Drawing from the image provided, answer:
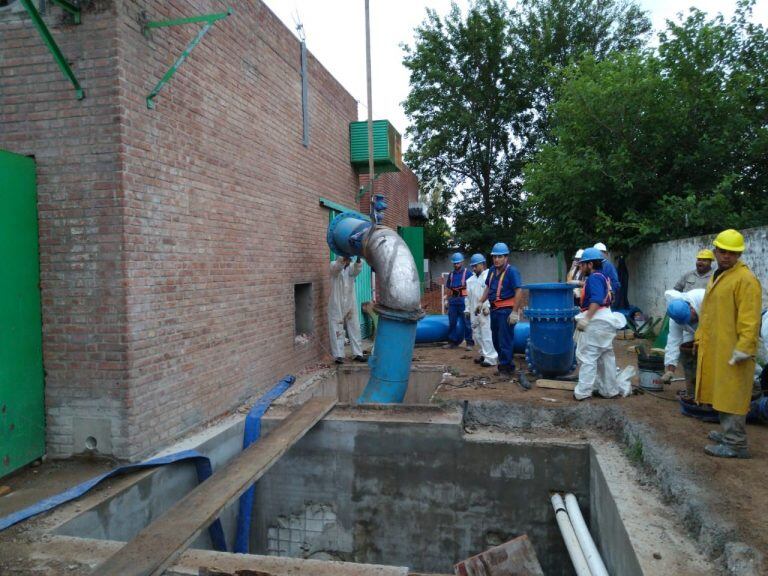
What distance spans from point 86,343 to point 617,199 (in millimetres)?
11670

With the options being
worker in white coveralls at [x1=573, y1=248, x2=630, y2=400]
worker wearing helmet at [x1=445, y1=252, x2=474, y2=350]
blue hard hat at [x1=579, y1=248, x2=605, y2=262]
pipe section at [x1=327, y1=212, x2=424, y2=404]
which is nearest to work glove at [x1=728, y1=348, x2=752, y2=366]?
worker in white coveralls at [x1=573, y1=248, x2=630, y2=400]

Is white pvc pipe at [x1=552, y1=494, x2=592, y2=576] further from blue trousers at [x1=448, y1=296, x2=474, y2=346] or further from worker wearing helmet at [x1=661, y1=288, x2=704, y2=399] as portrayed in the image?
blue trousers at [x1=448, y1=296, x2=474, y2=346]

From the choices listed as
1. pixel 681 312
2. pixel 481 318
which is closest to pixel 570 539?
pixel 681 312

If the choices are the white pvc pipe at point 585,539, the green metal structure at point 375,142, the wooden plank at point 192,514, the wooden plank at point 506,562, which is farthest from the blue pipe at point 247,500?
the green metal structure at point 375,142

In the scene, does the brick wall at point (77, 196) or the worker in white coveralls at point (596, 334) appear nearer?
the brick wall at point (77, 196)

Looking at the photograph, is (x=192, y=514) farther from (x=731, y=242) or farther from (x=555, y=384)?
(x=555, y=384)

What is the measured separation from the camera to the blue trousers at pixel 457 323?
10289 millimetres

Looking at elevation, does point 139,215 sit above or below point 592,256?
A: above

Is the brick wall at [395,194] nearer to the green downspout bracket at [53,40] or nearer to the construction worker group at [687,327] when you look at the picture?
the construction worker group at [687,327]

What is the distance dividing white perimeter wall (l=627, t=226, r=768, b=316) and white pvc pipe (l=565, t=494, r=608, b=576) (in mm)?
3835

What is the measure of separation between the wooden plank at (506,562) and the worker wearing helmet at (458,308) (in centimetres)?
564

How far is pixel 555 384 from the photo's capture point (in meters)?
6.77

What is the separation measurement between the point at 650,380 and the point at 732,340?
2372 mm

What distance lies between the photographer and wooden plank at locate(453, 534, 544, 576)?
4.40m
